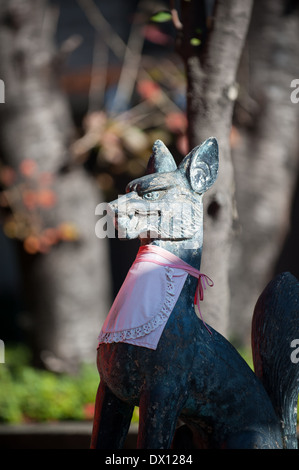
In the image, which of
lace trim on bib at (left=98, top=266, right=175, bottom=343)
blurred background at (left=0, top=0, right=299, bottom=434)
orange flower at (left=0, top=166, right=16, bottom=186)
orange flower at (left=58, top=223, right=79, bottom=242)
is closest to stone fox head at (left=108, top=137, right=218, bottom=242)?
lace trim on bib at (left=98, top=266, right=175, bottom=343)

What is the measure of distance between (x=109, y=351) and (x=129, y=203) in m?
0.46

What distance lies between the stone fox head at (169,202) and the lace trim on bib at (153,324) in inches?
5.3

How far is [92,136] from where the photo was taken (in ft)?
14.2

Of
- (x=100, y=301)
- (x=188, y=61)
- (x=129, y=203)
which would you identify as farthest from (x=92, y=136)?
(x=129, y=203)

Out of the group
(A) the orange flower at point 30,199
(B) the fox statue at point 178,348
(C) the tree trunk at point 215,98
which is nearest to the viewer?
(B) the fox statue at point 178,348

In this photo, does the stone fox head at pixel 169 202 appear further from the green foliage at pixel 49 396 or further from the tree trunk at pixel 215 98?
the green foliage at pixel 49 396

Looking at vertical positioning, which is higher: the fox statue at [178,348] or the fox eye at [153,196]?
the fox eye at [153,196]

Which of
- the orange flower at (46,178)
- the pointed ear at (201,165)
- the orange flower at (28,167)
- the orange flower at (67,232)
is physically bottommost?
the orange flower at (67,232)

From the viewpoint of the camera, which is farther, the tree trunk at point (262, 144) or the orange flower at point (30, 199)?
the orange flower at point (30, 199)

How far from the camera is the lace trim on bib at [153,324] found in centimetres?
174

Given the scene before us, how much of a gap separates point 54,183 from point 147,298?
8.87 feet

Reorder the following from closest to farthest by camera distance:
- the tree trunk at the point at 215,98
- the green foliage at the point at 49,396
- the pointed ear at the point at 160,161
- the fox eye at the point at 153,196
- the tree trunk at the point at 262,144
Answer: the fox eye at the point at 153,196 → the pointed ear at the point at 160,161 → the tree trunk at the point at 215,98 → the green foliage at the point at 49,396 → the tree trunk at the point at 262,144

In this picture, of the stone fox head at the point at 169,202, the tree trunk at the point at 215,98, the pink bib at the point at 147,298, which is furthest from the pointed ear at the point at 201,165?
the tree trunk at the point at 215,98
